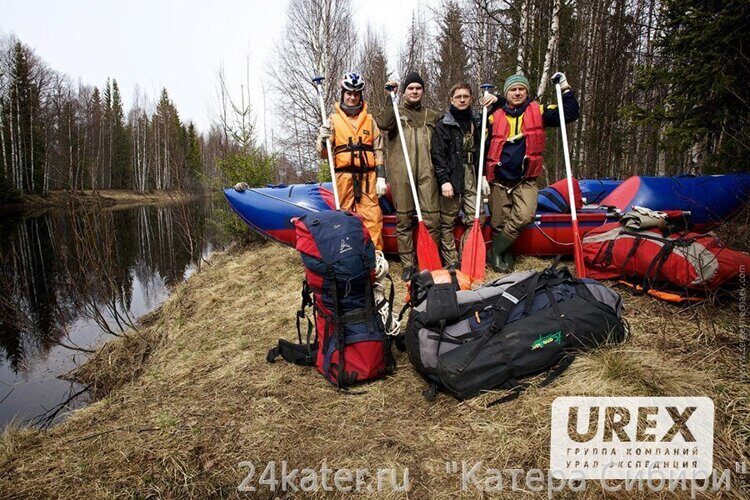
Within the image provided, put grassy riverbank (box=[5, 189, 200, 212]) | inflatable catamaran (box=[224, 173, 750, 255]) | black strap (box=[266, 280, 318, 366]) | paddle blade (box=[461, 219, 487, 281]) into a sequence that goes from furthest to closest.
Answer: inflatable catamaran (box=[224, 173, 750, 255]) → grassy riverbank (box=[5, 189, 200, 212]) → paddle blade (box=[461, 219, 487, 281]) → black strap (box=[266, 280, 318, 366])

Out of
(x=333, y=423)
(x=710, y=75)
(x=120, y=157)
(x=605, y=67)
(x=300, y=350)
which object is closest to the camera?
(x=333, y=423)

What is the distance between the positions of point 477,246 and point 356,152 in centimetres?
164

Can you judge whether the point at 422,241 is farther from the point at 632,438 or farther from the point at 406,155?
the point at 632,438

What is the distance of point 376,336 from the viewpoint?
2.59 metres

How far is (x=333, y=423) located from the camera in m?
2.24

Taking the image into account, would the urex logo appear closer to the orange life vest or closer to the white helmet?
the orange life vest

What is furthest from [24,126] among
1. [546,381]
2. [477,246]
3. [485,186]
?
[546,381]

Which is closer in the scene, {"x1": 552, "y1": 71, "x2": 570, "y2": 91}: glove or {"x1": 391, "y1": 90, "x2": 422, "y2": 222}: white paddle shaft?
{"x1": 552, "y1": 71, "x2": 570, "y2": 91}: glove

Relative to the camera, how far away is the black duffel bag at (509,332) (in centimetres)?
218

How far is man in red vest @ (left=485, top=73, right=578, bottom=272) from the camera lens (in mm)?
4176

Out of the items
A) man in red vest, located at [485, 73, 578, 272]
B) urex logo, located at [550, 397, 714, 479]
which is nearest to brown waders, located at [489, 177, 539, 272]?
man in red vest, located at [485, 73, 578, 272]

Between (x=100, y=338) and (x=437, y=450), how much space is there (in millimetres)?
5889

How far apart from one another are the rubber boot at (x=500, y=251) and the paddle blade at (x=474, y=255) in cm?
39

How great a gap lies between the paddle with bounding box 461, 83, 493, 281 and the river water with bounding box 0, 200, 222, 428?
406 centimetres
